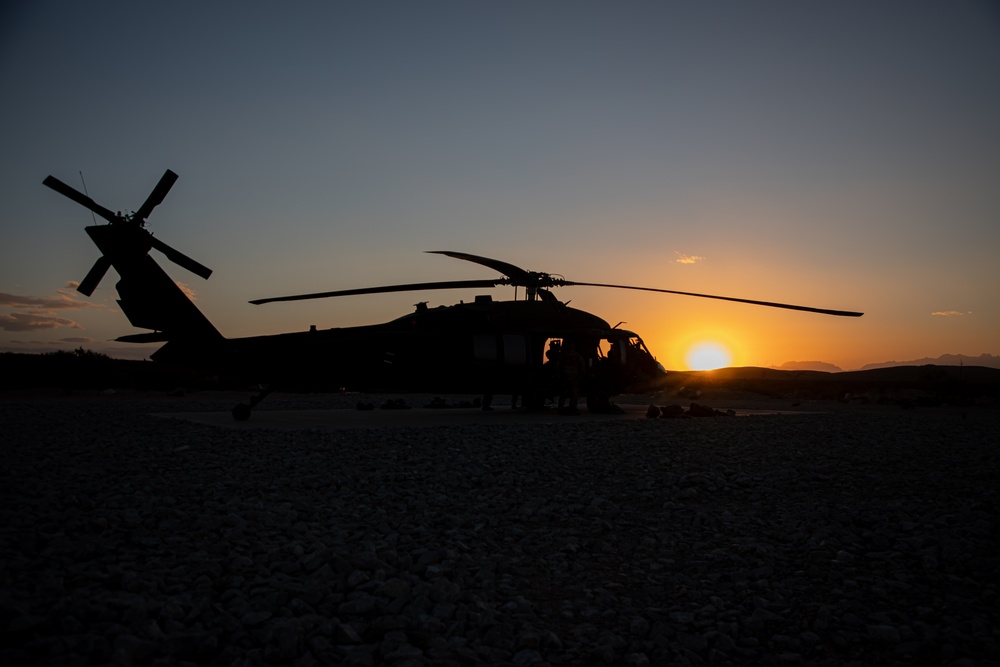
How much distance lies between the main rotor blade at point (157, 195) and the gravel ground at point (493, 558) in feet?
22.6

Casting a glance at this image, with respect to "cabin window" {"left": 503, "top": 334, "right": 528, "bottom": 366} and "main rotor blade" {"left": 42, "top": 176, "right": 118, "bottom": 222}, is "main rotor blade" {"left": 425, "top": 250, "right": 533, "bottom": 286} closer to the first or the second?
"cabin window" {"left": 503, "top": 334, "right": 528, "bottom": 366}

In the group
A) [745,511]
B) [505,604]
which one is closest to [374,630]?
[505,604]

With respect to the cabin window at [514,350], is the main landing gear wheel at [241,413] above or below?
below

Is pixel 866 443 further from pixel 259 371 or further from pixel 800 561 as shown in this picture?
pixel 259 371

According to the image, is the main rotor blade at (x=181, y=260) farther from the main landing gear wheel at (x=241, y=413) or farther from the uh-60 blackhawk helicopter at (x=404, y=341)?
the main landing gear wheel at (x=241, y=413)

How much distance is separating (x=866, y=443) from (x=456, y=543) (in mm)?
8930

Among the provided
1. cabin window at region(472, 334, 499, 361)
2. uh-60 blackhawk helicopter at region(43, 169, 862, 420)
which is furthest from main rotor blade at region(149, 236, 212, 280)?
cabin window at region(472, 334, 499, 361)

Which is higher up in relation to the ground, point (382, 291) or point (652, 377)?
point (382, 291)

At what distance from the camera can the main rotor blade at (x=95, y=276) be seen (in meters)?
13.8

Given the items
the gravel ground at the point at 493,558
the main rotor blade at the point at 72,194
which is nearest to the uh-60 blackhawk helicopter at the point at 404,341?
the main rotor blade at the point at 72,194

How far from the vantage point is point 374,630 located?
12.4ft

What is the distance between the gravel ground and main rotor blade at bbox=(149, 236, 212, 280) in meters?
5.65

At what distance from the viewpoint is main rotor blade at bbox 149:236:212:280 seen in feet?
46.5

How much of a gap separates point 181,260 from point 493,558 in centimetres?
1228
